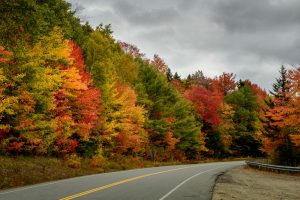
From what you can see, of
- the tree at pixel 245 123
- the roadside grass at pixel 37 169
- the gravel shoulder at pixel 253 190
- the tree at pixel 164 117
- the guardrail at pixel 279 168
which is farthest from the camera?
the tree at pixel 245 123

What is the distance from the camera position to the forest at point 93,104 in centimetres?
1963

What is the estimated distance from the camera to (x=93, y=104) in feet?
98.7

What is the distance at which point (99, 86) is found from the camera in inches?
1378

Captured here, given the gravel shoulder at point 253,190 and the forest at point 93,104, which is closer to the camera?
the gravel shoulder at point 253,190

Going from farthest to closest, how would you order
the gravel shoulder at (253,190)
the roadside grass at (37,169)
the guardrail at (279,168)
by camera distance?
the guardrail at (279,168), the roadside grass at (37,169), the gravel shoulder at (253,190)

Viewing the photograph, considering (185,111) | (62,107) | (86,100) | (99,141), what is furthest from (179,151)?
(62,107)

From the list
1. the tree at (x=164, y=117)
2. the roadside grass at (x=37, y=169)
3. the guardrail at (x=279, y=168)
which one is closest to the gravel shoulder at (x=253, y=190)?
the guardrail at (x=279, y=168)

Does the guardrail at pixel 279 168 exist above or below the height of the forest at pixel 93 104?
below

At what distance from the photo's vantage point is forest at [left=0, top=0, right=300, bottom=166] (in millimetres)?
19630

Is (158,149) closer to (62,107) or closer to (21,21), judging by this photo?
(62,107)

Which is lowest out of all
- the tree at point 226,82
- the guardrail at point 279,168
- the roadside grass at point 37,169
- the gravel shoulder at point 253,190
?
the gravel shoulder at point 253,190

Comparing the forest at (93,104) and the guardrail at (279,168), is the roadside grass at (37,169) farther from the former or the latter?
the guardrail at (279,168)

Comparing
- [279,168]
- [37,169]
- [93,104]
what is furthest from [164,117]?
[37,169]

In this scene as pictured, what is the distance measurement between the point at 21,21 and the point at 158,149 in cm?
4103
